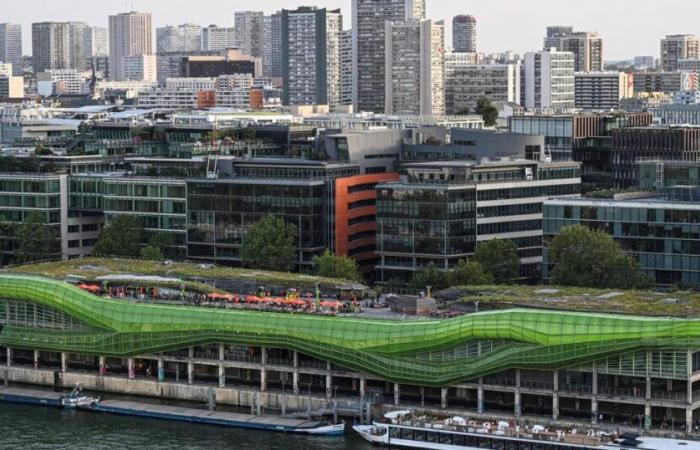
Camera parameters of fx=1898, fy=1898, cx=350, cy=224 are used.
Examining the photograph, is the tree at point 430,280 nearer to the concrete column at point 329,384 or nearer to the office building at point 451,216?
the office building at point 451,216

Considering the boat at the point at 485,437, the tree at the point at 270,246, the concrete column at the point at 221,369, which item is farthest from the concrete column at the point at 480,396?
the tree at the point at 270,246

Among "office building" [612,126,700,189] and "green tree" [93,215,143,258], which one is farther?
"office building" [612,126,700,189]

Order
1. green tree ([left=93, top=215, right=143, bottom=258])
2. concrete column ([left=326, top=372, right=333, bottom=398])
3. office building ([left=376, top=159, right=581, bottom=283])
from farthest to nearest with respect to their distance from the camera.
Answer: green tree ([left=93, top=215, right=143, bottom=258])
office building ([left=376, top=159, right=581, bottom=283])
concrete column ([left=326, top=372, right=333, bottom=398])

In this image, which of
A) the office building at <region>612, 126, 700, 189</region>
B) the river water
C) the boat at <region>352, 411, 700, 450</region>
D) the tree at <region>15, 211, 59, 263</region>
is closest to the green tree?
the tree at <region>15, 211, 59, 263</region>

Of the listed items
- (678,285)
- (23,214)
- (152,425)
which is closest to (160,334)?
(152,425)

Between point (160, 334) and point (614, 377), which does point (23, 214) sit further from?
point (614, 377)

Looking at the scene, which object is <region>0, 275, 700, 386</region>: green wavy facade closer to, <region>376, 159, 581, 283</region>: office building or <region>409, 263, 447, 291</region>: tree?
<region>409, 263, 447, 291</region>: tree
